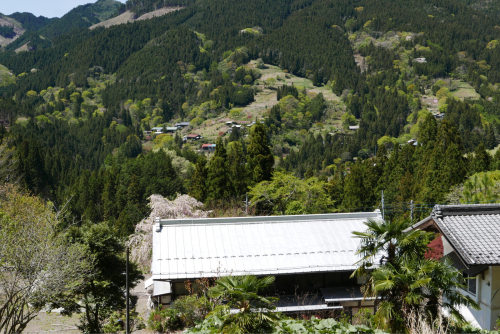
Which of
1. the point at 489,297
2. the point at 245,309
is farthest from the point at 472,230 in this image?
the point at 245,309

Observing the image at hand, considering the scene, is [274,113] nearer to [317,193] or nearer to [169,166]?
[169,166]

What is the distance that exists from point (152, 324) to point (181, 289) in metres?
1.64

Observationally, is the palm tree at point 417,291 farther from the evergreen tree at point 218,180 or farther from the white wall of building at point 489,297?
the evergreen tree at point 218,180

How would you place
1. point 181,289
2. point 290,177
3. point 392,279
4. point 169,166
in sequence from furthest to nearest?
point 169,166
point 290,177
point 181,289
point 392,279

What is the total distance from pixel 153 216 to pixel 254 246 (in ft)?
54.7

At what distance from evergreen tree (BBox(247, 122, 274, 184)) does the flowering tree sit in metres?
5.11

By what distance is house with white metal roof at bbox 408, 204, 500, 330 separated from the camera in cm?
1352

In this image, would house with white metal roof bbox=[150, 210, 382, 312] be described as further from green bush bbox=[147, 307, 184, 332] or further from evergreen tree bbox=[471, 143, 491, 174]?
evergreen tree bbox=[471, 143, 491, 174]

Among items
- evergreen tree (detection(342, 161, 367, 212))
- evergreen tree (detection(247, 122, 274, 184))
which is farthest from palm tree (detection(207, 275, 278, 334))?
evergreen tree (detection(342, 161, 367, 212))

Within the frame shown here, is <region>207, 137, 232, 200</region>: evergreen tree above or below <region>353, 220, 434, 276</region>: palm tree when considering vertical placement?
below

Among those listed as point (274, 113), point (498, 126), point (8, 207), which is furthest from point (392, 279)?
point (274, 113)

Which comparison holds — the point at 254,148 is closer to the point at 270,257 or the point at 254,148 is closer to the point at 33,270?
the point at 270,257

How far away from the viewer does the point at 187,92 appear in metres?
199

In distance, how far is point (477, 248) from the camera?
13.7 m
